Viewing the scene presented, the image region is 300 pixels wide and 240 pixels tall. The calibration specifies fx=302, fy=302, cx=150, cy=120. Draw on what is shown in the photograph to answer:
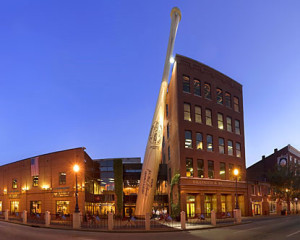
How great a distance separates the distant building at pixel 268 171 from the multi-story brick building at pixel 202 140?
6725 mm

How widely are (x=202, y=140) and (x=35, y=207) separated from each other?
84.2 ft

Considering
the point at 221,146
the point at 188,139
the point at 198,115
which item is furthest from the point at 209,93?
the point at 188,139

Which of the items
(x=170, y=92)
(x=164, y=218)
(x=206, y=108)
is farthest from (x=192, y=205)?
(x=170, y=92)

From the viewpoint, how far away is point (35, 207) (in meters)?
43.5

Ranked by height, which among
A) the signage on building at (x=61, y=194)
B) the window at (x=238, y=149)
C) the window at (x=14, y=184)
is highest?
the window at (x=238, y=149)

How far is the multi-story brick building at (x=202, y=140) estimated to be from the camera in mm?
38625

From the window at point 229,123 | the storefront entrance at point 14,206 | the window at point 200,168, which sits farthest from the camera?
the storefront entrance at point 14,206

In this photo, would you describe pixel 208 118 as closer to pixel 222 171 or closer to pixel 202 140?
pixel 202 140

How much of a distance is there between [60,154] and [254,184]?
3063 centimetres

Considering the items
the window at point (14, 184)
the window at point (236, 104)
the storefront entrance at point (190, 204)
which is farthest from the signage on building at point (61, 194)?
the window at point (236, 104)

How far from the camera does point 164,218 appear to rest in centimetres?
3394

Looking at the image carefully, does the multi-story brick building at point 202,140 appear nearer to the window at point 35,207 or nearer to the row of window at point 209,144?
the row of window at point 209,144

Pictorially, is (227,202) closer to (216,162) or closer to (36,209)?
(216,162)

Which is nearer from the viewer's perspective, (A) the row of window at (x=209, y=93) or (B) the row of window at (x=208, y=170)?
(B) the row of window at (x=208, y=170)
